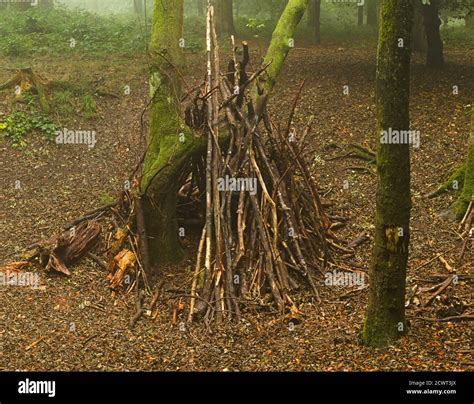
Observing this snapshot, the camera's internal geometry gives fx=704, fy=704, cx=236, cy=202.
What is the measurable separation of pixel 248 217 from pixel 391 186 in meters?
2.65

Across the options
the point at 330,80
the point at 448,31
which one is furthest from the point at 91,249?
the point at 448,31

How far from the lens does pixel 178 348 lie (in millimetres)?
6492

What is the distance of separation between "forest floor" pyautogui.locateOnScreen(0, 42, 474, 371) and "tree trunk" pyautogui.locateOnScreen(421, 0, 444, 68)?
35 centimetres

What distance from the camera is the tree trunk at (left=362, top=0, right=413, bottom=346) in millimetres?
5445

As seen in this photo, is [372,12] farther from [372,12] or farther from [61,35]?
[61,35]

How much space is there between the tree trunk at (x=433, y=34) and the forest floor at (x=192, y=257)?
35 cm

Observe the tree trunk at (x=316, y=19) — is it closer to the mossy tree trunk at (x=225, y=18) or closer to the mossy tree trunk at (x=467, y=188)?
the mossy tree trunk at (x=225, y=18)

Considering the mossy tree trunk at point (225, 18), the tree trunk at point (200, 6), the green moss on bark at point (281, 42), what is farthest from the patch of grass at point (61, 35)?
the green moss on bark at point (281, 42)

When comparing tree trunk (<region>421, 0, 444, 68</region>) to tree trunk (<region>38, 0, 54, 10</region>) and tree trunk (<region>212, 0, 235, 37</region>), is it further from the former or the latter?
tree trunk (<region>38, 0, 54, 10</region>)

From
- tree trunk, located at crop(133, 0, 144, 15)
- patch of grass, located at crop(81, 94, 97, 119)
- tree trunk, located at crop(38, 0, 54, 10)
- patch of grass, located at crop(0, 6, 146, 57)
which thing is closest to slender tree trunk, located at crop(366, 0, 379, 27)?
patch of grass, located at crop(0, 6, 146, 57)

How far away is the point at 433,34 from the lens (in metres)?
13.9

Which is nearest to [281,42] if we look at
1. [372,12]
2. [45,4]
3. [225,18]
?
[225,18]

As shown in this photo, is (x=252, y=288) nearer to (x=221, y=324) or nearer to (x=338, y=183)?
(x=221, y=324)
